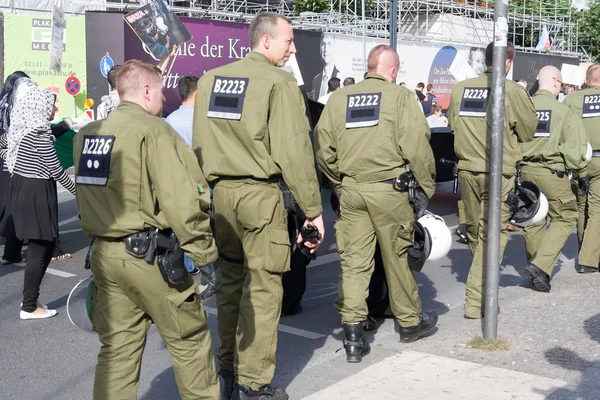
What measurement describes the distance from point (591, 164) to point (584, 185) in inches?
8.3

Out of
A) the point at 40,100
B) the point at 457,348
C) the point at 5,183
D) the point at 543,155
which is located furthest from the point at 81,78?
the point at 457,348

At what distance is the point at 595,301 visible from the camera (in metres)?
6.80

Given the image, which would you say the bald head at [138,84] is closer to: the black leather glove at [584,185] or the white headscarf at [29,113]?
the white headscarf at [29,113]

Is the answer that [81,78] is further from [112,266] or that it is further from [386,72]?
[112,266]

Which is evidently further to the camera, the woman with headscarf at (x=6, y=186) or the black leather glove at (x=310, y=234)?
the woman with headscarf at (x=6, y=186)

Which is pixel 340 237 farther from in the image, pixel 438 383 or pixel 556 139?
pixel 556 139

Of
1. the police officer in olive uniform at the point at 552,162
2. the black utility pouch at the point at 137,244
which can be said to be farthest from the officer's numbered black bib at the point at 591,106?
the black utility pouch at the point at 137,244

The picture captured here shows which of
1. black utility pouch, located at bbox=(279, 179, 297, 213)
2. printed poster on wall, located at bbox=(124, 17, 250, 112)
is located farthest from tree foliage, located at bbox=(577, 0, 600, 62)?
black utility pouch, located at bbox=(279, 179, 297, 213)

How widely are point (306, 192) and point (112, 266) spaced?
111 cm

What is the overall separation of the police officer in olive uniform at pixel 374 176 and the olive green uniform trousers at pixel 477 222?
0.89 meters

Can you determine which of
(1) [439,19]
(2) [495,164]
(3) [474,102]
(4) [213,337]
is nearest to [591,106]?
(3) [474,102]

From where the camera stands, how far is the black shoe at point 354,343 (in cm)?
536

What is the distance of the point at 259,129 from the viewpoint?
440 centimetres

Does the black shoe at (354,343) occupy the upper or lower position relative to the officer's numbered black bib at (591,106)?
lower
